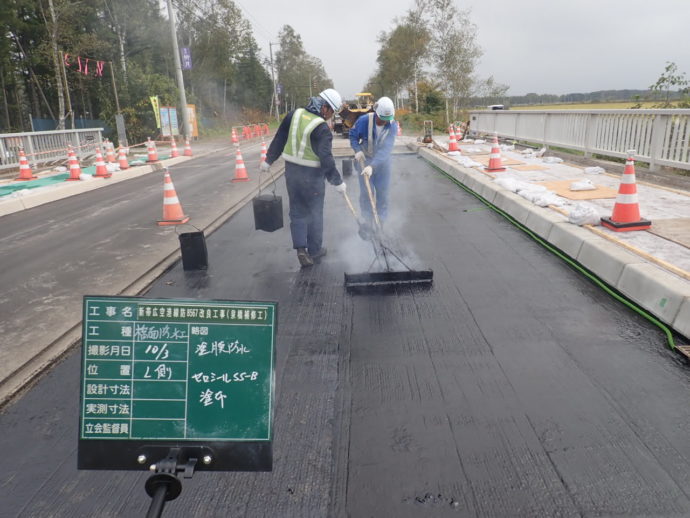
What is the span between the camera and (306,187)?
5582 millimetres

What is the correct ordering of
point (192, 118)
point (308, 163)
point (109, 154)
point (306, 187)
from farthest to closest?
point (192, 118) → point (109, 154) → point (306, 187) → point (308, 163)

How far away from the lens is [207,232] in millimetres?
7605

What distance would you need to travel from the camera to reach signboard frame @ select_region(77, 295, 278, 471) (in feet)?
6.12

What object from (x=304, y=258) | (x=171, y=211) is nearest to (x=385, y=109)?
(x=304, y=258)

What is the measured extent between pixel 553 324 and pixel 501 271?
1.41 metres

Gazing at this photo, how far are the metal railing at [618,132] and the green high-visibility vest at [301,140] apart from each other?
21.2ft

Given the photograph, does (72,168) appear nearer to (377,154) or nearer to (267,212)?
(267,212)

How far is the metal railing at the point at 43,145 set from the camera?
605 inches

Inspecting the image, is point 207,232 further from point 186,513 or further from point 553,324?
point 186,513

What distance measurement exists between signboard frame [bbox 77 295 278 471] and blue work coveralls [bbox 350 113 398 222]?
4.68 m

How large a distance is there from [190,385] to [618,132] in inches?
434

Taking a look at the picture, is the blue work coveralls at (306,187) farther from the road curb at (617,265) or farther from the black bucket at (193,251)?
the road curb at (617,265)

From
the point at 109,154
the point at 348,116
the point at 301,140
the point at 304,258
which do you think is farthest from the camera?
the point at 348,116

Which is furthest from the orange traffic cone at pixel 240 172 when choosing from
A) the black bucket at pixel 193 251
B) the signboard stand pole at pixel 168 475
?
the signboard stand pole at pixel 168 475
